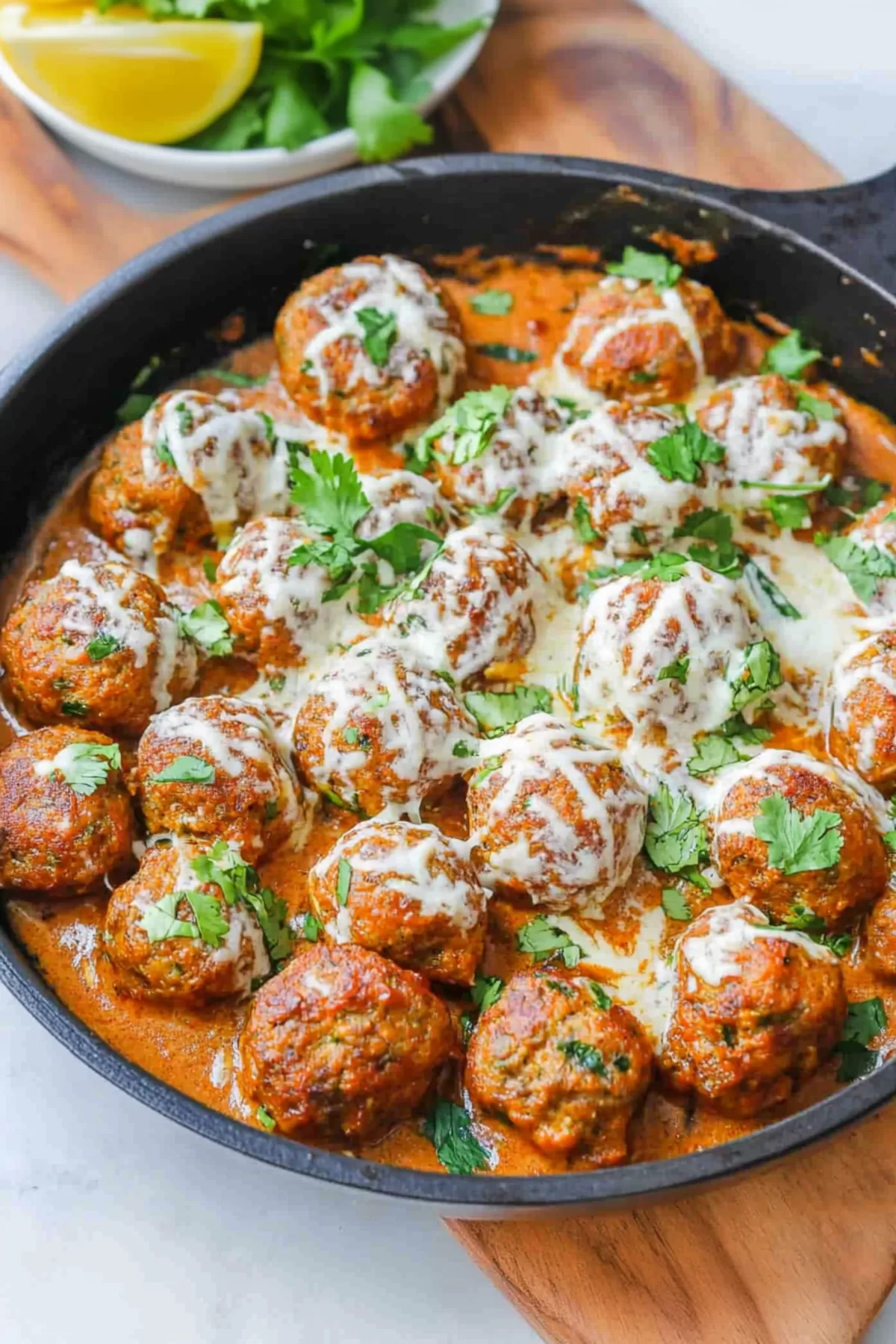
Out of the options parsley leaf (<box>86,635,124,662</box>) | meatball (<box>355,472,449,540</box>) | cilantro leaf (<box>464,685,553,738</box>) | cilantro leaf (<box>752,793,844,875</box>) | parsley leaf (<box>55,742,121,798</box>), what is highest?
cilantro leaf (<box>752,793,844,875</box>)

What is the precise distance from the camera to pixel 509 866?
3.46 m

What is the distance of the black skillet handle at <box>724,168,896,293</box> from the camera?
4094 millimetres

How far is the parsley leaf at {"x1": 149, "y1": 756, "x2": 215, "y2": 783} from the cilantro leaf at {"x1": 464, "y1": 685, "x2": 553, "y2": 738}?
2.33ft

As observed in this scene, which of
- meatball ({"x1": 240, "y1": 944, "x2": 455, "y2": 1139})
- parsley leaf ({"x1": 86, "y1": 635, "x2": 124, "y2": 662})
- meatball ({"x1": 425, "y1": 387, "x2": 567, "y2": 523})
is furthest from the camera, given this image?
meatball ({"x1": 425, "y1": 387, "x2": 567, "y2": 523})

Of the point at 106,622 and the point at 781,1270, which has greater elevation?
the point at 106,622

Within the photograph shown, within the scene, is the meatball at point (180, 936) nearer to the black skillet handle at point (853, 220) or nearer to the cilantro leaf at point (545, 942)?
the cilantro leaf at point (545, 942)

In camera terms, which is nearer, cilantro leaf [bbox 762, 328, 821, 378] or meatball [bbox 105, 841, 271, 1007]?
meatball [bbox 105, 841, 271, 1007]

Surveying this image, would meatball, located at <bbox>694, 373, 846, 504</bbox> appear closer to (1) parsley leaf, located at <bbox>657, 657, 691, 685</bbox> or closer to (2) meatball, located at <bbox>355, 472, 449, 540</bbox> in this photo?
(1) parsley leaf, located at <bbox>657, 657, 691, 685</bbox>

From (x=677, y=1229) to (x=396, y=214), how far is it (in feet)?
9.72

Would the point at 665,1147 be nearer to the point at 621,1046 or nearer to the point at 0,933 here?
the point at 621,1046

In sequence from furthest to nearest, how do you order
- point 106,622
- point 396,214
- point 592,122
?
point 592,122, point 396,214, point 106,622

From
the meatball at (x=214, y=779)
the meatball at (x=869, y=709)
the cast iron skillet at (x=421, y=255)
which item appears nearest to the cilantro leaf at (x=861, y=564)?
the meatball at (x=869, y=709)

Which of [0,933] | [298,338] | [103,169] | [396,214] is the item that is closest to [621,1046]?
[0,933]

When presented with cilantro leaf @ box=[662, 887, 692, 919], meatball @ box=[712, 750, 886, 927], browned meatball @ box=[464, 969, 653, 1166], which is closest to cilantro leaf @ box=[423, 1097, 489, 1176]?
browned meatball @ box=[464, 969, 653, 1166]
